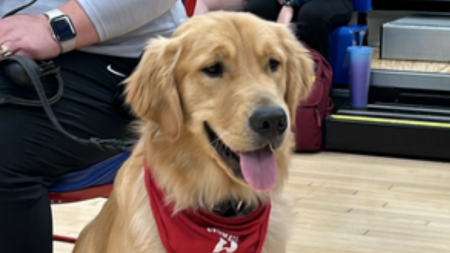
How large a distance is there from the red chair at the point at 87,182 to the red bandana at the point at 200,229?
0.23 metres

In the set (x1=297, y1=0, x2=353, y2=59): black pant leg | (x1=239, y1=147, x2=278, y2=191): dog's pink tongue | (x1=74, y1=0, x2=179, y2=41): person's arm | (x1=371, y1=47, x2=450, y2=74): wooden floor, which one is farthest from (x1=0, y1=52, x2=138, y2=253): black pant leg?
(x1=371, y1=47, x2=450, y2=74): wooden floor

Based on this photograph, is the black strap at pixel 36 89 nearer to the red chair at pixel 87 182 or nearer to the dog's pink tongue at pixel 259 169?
the red chair at pixel 87 182

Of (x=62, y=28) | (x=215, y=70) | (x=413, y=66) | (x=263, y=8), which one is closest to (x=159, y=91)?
(x=215, y=70)

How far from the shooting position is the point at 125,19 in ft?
6.40

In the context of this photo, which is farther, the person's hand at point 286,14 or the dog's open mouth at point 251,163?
the person's hand at point 286,14

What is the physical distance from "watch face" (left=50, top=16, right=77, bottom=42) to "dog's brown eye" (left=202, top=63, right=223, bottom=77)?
39cm

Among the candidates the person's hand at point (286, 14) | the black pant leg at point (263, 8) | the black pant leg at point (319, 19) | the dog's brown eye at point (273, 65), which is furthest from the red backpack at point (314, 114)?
the dog's brown eye at point (273, 65)

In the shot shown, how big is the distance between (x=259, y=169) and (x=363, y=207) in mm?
Result: 1925

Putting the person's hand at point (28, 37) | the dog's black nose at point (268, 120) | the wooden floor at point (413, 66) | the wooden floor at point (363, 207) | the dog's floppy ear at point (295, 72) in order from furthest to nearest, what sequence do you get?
1. the wooden floor at point (413, 66)
2. the wooden floor at point (363, 207)
3. the dog's floppy ear at point (295, 72)
4. the person's hand at point (28, 37)
5. the dog's black nose at point (268, 120)

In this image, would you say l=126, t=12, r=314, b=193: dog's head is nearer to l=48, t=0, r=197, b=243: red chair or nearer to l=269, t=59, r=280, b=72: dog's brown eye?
l=269, t=59, r=280, b=72: dog's brown eye

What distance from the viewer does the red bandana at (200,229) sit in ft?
6.32

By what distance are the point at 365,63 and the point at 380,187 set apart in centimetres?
108

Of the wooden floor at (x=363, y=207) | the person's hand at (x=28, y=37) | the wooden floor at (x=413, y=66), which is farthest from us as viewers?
the wooden floor at (x=413, y=66)

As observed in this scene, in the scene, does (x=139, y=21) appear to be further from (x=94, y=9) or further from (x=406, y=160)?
(x=406, y=160)
